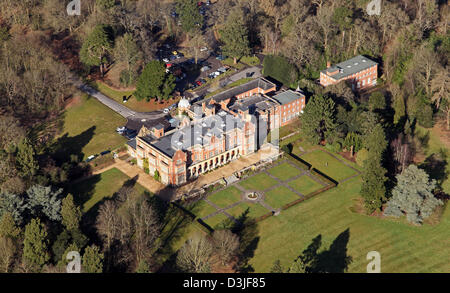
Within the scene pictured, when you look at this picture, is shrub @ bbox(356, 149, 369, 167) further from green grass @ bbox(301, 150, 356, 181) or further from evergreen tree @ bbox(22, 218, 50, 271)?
evergreen tree @ bbox(22, 218, 50, 271)

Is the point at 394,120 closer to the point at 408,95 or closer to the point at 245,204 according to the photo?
the point at 408,95

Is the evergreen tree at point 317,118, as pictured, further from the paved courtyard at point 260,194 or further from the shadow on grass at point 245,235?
the shadow on grass at point 245,235

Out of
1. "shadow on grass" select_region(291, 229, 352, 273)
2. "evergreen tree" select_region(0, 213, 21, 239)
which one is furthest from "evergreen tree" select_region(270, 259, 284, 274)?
"evergreen tree" select_region(0, 213, 21, 239)

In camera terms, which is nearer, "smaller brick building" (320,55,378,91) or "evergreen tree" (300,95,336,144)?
"evergreen tree" (300,95,336,144)

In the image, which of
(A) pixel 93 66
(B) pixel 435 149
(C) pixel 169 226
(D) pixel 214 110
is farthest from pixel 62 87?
(B) pixel 435 149

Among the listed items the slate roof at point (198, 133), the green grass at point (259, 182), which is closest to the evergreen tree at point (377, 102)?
the green grass at point (259, 182)

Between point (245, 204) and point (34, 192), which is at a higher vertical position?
point (34, 192)
